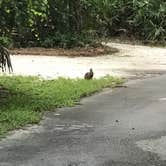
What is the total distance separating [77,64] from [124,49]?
473 centimetres

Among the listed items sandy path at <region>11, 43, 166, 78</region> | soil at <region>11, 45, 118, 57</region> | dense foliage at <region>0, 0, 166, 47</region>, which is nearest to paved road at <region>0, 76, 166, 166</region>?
sandy path at <region>11, 43, 166, 78</region>

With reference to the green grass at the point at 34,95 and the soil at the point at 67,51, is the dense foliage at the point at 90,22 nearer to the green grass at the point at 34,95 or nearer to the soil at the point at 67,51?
the soil at the point at 67,51

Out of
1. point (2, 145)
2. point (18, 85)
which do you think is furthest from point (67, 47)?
point (2, 145)

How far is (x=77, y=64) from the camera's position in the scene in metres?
16.8

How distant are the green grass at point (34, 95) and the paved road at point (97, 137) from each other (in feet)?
0.81

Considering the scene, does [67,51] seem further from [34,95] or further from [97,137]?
[97,137]

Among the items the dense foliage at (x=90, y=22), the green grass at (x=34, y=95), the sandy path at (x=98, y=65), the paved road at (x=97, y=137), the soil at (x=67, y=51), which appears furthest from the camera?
the dense foliage at (x=90, y=22)

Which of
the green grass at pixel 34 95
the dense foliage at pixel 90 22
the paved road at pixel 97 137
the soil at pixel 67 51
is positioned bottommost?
the paved road at pixel 97 137

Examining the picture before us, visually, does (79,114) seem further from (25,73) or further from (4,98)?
(25,73)

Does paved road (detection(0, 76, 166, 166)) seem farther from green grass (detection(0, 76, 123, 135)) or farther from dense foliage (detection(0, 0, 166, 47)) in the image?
dense foliage (detection(0, 0, 166, 47))

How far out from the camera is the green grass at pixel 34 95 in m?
8.95

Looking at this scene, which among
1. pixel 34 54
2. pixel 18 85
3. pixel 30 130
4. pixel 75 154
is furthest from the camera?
pixel 34 54

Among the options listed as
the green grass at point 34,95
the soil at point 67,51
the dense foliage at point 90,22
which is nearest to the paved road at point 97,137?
the green grass at point 34,95

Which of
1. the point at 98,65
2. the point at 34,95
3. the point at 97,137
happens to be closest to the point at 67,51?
the point at 98,65
